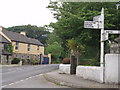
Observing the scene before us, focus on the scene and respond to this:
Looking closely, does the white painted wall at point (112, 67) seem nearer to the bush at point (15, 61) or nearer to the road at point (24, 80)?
the road at point (24, 80)

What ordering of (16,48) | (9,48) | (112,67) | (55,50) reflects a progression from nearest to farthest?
1. (112,67)
2. (9,48)
3. (16,48)
4. (55,50)

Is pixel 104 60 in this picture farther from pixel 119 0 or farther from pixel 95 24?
pixel 119 0

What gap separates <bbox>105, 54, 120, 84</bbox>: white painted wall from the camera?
38.1ft

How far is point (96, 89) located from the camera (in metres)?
9.91

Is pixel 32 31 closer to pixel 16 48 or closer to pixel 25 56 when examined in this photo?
pixel 25 56

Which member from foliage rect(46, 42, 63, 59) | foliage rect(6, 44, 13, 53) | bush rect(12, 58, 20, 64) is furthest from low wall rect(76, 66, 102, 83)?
foliage rect(46, 42, 63, 59)

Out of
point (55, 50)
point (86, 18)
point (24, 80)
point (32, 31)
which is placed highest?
point (32, 31)

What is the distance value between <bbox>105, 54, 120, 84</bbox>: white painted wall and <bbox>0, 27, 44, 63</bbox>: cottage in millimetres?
31397

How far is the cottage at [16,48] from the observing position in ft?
139

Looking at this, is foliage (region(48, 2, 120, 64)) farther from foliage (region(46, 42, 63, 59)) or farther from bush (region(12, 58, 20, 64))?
foliage (region(46, 42, 63, 59))

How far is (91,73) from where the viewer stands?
13.2 meters

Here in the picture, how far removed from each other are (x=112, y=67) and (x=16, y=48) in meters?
37.7

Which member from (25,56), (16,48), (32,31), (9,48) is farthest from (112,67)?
(32,31)

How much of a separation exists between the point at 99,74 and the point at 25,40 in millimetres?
40821
